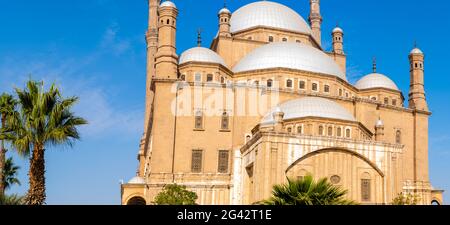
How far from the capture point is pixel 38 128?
15219 mm

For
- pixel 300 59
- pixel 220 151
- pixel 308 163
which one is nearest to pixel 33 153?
pixel 308 163

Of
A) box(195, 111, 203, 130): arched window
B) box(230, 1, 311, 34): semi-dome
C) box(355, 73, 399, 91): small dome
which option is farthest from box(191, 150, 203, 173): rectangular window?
box(355, 73, 399, 91): small dome

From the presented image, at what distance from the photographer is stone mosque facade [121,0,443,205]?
30.4 meters

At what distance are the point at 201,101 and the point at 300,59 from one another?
835 cm

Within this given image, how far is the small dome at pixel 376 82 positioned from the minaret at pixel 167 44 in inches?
598

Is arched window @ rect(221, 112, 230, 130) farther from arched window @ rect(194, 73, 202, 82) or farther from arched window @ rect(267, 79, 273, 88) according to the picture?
arched window @ rect(267, 79, 273, 88)

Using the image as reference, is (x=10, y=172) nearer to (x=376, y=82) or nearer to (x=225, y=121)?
(x=225, y=121)

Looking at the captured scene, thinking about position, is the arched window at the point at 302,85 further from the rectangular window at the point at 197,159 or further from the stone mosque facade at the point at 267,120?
the rectangular window at the point at 197,159

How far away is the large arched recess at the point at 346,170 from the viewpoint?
30.0 metres

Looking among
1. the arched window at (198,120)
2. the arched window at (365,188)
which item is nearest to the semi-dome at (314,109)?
the arched window at (198,120)

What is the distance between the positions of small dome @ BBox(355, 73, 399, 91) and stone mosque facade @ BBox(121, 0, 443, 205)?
0.10 metres

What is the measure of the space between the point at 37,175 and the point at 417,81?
32.5 m
